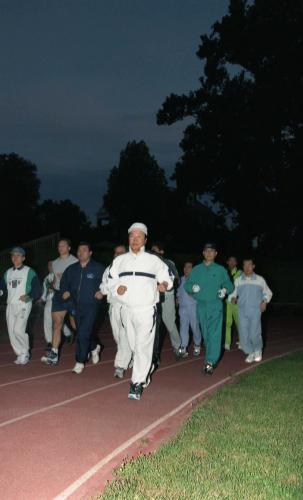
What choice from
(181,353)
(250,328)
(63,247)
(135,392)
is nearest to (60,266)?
(63,247)

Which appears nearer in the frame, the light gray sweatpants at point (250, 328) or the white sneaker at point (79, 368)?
the white sneaker at point (79, 368)

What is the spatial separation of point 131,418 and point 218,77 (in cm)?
3533

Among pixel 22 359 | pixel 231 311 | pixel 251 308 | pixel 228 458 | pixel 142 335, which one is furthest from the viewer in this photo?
pixel 231 311

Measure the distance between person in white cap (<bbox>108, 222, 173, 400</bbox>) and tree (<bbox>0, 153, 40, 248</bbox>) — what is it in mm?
28446

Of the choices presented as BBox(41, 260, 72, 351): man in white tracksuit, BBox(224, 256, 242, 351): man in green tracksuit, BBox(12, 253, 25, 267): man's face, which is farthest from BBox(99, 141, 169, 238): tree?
BBox(12, 253, 25, 267): man's face

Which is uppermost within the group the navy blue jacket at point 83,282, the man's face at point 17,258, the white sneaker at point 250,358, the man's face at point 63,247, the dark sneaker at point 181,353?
the man's face at point 63,247

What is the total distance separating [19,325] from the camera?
11.5 metres

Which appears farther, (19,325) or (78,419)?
(19,325)

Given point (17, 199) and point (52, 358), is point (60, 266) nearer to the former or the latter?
point (52, 358)

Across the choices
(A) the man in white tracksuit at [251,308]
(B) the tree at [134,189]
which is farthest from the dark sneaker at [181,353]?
(B) the tree at [134,189]

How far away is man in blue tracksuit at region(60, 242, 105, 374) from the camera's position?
34.8 ft

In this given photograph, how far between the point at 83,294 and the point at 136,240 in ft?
7.43

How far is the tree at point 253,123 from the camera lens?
37.5 meters

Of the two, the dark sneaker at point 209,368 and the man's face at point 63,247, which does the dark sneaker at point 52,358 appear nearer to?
the man's face at point 63,247
